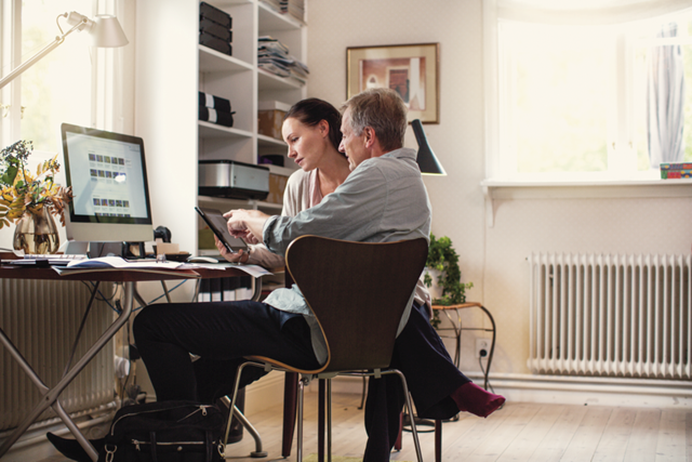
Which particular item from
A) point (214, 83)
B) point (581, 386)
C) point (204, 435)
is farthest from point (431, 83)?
point (204, 435)

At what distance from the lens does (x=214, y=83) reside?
3.16 metres

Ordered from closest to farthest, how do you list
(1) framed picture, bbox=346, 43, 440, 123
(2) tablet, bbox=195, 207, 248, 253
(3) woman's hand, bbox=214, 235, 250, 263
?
(2) tablet, bbox=195, 207, 248, 253
(3) woman's hand, bbox=214, 235, 250, 263
(1) framed picture, bbox=346, 43, 440, 123

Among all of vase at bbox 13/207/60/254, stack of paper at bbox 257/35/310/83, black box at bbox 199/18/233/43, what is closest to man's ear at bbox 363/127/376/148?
vase at bbox 13/207/60/254

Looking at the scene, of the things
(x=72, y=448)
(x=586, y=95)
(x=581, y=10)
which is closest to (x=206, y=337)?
(x=72, y=448)

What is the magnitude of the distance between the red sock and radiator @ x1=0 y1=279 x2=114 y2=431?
147 cm

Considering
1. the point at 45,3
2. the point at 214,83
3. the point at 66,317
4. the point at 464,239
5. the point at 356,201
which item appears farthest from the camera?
the point at 464,239

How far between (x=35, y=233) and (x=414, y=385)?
1.27 m

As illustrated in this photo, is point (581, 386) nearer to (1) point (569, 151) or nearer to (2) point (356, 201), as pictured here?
Result: (1) point (569, 151)

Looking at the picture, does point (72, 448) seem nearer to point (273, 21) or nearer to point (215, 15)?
point (215, 15)

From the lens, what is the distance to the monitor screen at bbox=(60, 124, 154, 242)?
1.99m

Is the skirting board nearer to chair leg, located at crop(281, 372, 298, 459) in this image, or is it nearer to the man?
chair leg, located at crop(281, 372, 298, 459)

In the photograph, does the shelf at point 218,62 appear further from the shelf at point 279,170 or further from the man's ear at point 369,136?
the man's ear at point 369,136

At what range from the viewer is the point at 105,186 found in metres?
2.12

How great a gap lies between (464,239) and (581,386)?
0.98m
